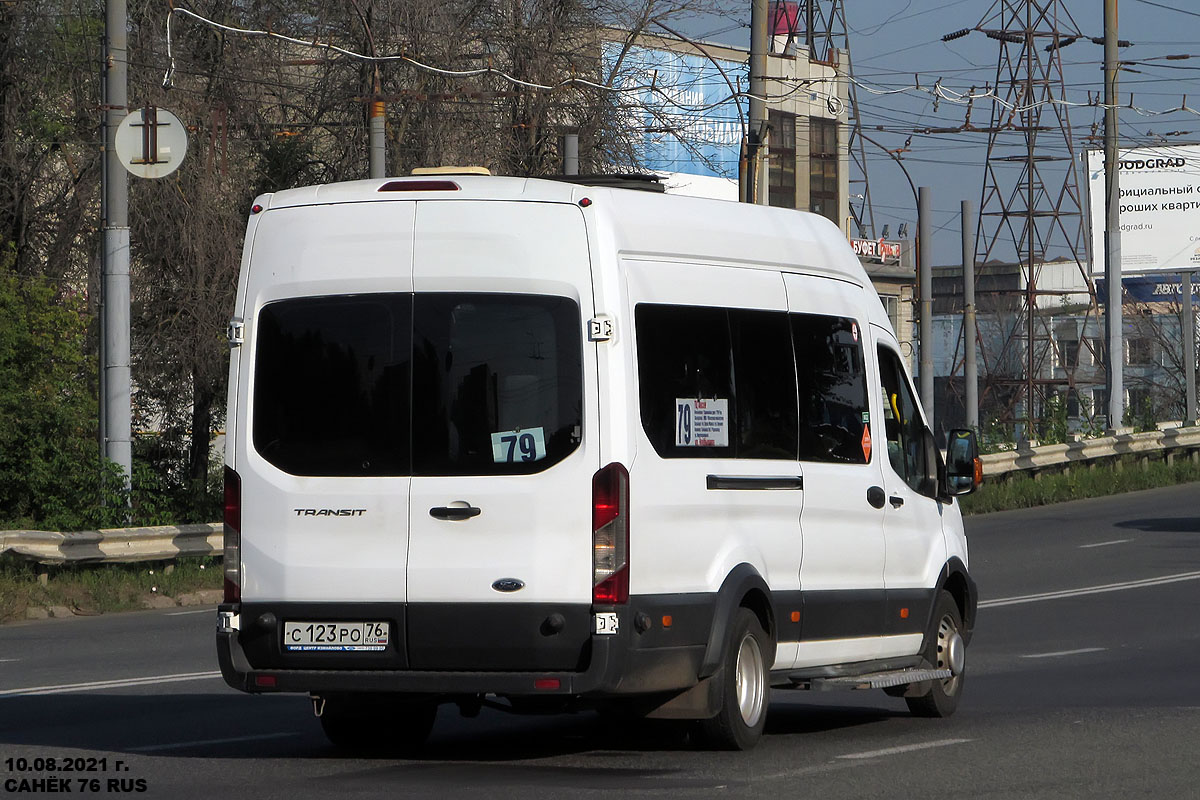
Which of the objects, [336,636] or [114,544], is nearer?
[336,636]

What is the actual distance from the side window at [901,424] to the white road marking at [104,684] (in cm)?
499

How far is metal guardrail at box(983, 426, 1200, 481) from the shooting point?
32.4m

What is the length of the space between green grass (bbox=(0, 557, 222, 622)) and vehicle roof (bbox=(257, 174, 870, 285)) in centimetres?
1041

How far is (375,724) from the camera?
9.20 metres

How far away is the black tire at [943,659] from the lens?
10320 millimetres

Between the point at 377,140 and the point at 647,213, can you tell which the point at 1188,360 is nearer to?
the point at 377,140

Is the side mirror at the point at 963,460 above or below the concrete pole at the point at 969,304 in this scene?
below

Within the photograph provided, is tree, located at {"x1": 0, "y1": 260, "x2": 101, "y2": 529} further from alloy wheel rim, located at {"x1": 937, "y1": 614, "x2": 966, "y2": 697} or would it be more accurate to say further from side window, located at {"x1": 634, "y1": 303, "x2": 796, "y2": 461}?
side window, located at {"x1": 634, "y1": 303, "x2": 796, "y2": 461}

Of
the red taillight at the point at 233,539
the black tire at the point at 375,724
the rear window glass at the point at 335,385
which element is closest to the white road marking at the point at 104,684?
the black tire at the point at 375,724

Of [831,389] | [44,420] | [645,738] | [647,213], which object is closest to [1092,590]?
[831,389]

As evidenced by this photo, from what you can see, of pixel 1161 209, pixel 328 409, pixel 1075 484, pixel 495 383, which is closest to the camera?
pixel 495 383

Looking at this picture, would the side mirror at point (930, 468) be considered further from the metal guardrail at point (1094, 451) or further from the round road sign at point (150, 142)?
the metal guardrail at point (1094, 451)

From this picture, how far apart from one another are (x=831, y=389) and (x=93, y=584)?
11201 mm

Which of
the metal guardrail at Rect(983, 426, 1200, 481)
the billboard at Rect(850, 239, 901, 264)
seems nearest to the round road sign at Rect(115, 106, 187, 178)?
the metal guardrail at Rect(983, 426, 1200, 481)
